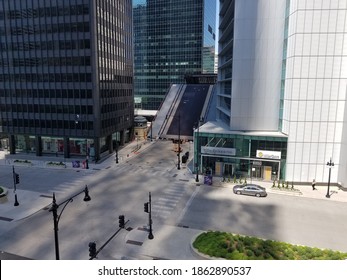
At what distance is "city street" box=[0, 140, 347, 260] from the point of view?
23719mm

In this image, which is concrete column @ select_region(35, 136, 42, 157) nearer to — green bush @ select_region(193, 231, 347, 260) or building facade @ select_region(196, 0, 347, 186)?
building facade @ select_region(196, 0, 347, 186)

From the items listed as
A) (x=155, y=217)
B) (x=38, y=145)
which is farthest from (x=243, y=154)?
(x=38, y=145)

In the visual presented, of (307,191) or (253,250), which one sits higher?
(253,250)

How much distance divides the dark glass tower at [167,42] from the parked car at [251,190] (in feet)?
318

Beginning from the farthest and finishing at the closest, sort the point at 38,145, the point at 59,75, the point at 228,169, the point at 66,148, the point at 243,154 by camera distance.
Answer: the point at 38,145 < the point at 66,148 < the point at 59,75 < the point at 228,169 < the point at 243,154

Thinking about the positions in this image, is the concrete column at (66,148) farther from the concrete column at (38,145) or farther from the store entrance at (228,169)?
the store entrance at (228,169)

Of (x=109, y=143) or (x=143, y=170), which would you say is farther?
(x=109, y=143)

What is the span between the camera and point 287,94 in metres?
39.5

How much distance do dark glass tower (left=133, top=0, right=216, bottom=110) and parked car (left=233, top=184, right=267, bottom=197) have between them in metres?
97.0

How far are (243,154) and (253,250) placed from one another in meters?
21.6

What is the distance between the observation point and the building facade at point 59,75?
5044 cm

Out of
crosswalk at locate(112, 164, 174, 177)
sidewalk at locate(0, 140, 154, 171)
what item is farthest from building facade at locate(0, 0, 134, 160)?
→ crosswalk at locate(112, 164, 174, 177)

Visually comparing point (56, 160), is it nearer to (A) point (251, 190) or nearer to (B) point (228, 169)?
(B) point (228, 169)
